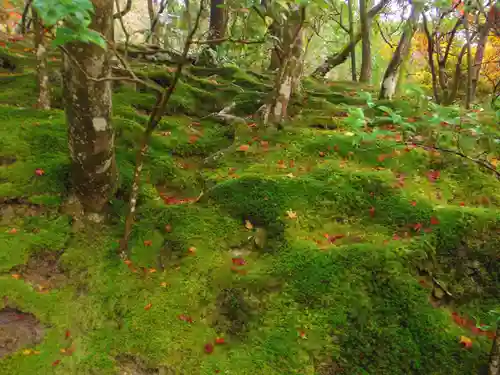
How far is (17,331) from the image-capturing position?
3.41 metres

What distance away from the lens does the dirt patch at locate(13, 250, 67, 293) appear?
3.87m

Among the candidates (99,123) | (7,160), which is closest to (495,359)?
(99,123)

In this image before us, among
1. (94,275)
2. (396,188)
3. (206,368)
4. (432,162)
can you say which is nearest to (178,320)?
(206,368)

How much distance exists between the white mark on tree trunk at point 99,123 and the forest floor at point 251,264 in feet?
3.25

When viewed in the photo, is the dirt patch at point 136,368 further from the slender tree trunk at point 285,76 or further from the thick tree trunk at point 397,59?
the thick tree trunk at point 397,59

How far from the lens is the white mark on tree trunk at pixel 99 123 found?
3941 mm

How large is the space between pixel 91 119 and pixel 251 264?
7.69ft

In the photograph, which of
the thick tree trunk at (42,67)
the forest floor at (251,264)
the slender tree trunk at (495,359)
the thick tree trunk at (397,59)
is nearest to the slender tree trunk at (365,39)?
the thick tree trunk at (397,59)

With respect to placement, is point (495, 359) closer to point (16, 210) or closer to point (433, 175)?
point (433, 175)

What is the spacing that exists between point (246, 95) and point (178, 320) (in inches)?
208

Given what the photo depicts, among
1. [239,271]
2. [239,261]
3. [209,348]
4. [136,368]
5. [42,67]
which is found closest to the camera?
[136,368]

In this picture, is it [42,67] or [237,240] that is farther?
[42,67]

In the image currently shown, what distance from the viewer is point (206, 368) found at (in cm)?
339

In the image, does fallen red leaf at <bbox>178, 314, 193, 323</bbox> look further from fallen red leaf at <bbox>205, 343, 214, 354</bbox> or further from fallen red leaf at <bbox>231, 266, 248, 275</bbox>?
fallen red leaf at <bbox>231, 266, 248, 275</bbox>
